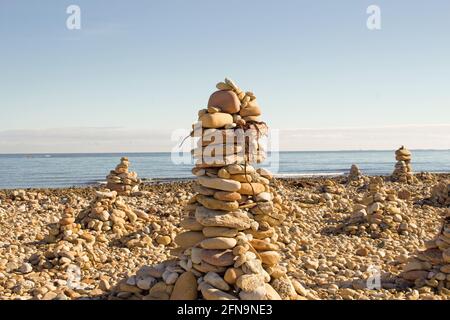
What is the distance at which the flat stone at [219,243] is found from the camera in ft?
20.1

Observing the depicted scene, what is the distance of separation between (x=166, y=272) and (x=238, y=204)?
1365mm

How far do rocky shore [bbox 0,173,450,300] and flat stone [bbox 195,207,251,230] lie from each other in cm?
95

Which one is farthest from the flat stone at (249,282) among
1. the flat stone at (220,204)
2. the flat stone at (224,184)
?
the flat stone at (224,184)

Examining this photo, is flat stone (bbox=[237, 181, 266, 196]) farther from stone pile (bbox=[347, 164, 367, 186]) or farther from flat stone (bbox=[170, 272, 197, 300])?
stone pile (bbox=[347, 164, 367, 186])

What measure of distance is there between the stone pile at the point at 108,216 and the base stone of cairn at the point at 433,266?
23.2ft

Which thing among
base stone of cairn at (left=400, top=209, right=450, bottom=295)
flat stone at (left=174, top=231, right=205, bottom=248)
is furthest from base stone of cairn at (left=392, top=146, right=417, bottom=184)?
flat stone at (left=174, top=231, right=205, bottom=248)

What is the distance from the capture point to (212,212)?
21.2ft

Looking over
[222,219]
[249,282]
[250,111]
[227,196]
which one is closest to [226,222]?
[222,219]

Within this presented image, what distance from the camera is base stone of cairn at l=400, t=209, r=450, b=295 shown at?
7414 mm

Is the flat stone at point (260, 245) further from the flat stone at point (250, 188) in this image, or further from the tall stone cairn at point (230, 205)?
the flat stone at point (250, 188)

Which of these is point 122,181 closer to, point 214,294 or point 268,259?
point 268,259

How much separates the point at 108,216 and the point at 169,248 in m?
2.59
